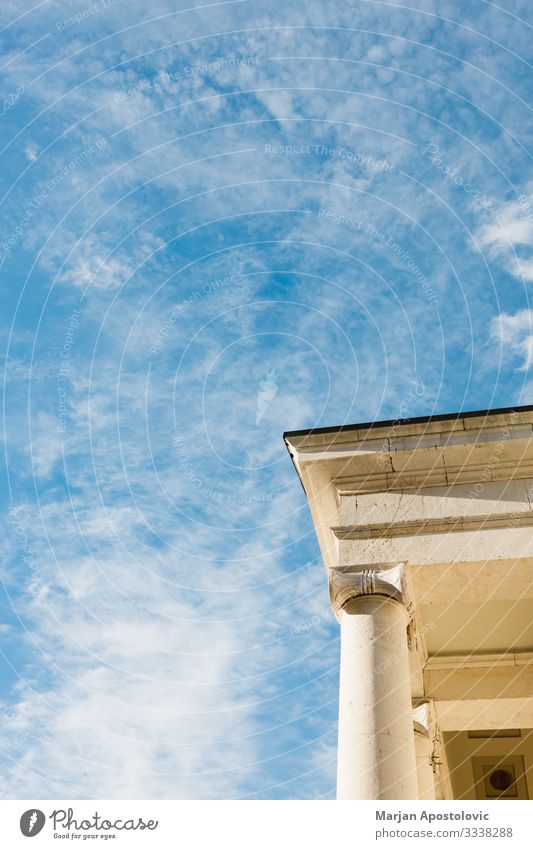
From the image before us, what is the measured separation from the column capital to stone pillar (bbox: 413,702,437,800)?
31.4 ft

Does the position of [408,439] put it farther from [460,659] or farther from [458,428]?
[460,659]

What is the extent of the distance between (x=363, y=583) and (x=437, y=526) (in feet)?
11.2

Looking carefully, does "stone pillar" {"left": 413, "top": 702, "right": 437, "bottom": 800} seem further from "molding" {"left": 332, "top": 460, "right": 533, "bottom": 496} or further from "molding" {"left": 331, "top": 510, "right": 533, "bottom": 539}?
"molding" {"left": 332, "top": 460, "right": 533, "bottom": 496}

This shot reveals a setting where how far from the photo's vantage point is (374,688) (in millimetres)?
22359

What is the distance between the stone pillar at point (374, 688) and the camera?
20.9m

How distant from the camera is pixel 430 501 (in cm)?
2661

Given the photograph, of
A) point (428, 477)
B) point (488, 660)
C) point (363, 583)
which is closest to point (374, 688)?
point (363, 583)

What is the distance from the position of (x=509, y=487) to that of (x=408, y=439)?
12.5 feet

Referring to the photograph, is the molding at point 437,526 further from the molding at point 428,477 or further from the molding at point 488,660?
the molding at point 488,660
